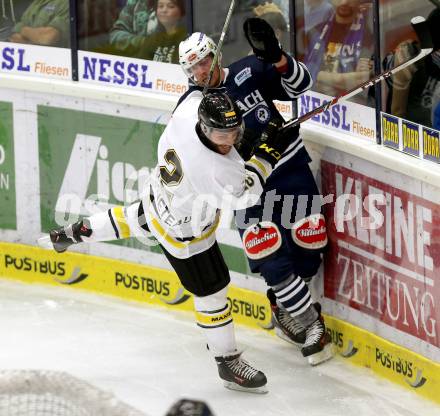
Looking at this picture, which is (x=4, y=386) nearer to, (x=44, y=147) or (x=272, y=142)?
(x=272, y=142)

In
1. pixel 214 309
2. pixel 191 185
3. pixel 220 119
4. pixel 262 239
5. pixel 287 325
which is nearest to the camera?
pixel 220 119

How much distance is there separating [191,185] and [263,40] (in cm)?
74

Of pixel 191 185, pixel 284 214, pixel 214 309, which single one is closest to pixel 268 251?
pixel 284 214

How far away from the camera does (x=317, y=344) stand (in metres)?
5.83

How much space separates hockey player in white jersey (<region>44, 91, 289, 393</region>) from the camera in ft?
16.8

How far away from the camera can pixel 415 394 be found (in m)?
5.45

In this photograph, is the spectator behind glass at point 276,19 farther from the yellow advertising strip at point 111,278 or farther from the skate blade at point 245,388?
the skate blade at point 245,388

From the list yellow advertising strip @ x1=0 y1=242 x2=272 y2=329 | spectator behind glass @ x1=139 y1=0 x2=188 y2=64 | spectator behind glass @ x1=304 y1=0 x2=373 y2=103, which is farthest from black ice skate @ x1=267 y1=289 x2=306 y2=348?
spectator behind glass @ x1=139 y1=0 x2=188 y2=64

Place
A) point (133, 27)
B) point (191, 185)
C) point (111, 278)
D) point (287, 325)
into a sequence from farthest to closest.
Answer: point (111, 278) < point (133, 27) < point (287, 325) < point (191, 185)

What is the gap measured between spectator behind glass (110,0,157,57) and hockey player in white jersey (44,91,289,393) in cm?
119

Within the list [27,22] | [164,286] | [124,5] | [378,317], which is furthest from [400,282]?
[27,22]

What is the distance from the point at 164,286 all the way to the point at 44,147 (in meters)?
0.99

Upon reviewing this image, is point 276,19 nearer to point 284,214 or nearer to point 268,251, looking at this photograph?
point 284,214

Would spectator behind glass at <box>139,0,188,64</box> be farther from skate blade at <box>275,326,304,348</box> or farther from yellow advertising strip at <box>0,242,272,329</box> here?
skate blade at <box>275,326,304,348</box>
